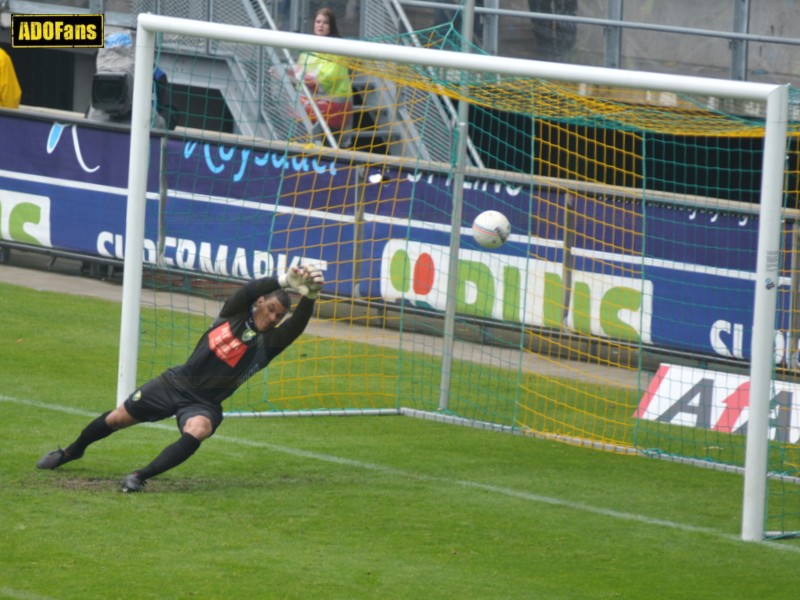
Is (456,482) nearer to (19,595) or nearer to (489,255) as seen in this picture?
(19,595)

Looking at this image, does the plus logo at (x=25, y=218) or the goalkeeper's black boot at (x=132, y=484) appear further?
the plus logo at (x=25, y=218)

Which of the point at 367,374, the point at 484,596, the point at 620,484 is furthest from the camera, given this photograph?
the point at 367,374

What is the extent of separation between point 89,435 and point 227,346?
982 millimetres

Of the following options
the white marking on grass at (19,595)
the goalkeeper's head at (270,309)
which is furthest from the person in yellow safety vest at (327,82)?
the white marking on grass at (19,595)

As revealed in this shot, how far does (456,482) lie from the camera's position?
893 cm

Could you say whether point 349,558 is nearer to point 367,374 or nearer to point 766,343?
point 766,343

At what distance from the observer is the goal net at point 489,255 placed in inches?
384

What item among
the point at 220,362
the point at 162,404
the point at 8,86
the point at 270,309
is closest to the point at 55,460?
the point at 162,404

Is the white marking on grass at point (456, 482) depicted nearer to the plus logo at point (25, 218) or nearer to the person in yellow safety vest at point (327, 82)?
the person in yellow safety vest at point (327, 82)

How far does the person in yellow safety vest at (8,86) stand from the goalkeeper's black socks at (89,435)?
28.1 feet

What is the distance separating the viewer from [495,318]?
43.0ft

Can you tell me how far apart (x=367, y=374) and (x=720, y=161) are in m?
6.27

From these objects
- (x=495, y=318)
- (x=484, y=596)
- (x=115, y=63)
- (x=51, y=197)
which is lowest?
(x=484, y=596)

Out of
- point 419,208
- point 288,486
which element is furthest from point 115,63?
point 288,486
